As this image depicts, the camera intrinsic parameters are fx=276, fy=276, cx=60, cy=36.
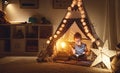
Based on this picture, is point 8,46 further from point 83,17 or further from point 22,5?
point 83,17

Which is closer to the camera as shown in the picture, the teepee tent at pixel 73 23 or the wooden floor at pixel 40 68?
the wooden floor at pixel 40 68

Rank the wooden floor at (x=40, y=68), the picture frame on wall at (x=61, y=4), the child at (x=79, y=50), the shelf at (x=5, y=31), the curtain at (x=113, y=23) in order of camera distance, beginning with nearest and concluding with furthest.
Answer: the wooden floor at (x=40, y=68) → the child at (x=79, y=50) → the curtain at (x=113, y=23) → the shelf at (x=5, y=31) → the picture frame on wall at (x=61, y=4)

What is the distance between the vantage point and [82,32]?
19.5 ft

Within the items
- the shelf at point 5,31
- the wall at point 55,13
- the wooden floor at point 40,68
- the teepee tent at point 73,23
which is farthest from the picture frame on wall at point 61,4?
the wooden floor at point 40,68

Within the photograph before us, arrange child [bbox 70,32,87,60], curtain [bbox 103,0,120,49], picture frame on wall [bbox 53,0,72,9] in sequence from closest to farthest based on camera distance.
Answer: child [bbox 70,32,87,60] < curtain [bbox 103,0,120,49] < picture frame on wall [bbox 53,0,72,9]

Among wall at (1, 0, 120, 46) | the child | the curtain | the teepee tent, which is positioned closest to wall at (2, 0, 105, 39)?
wall at (1, 0, 120, 46)

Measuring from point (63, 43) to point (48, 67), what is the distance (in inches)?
45.5

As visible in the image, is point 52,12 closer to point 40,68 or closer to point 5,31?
point 5,31

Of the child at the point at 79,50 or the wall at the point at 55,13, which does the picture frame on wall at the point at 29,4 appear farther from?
the child at the point at 79,50

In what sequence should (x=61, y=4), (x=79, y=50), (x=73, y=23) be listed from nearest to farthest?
1. (x=79, y=50)
2. (x=73, y=23)
3. (x=61, y=4)

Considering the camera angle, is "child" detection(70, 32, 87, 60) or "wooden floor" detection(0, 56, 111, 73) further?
"child" detection(70, 32, 87, 60)

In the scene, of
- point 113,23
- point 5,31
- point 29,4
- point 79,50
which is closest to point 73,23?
point 79,50

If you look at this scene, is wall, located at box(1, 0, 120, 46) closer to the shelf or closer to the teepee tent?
the shelf

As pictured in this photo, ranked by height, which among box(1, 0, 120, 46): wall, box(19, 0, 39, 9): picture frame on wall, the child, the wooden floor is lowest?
the wooden floor
